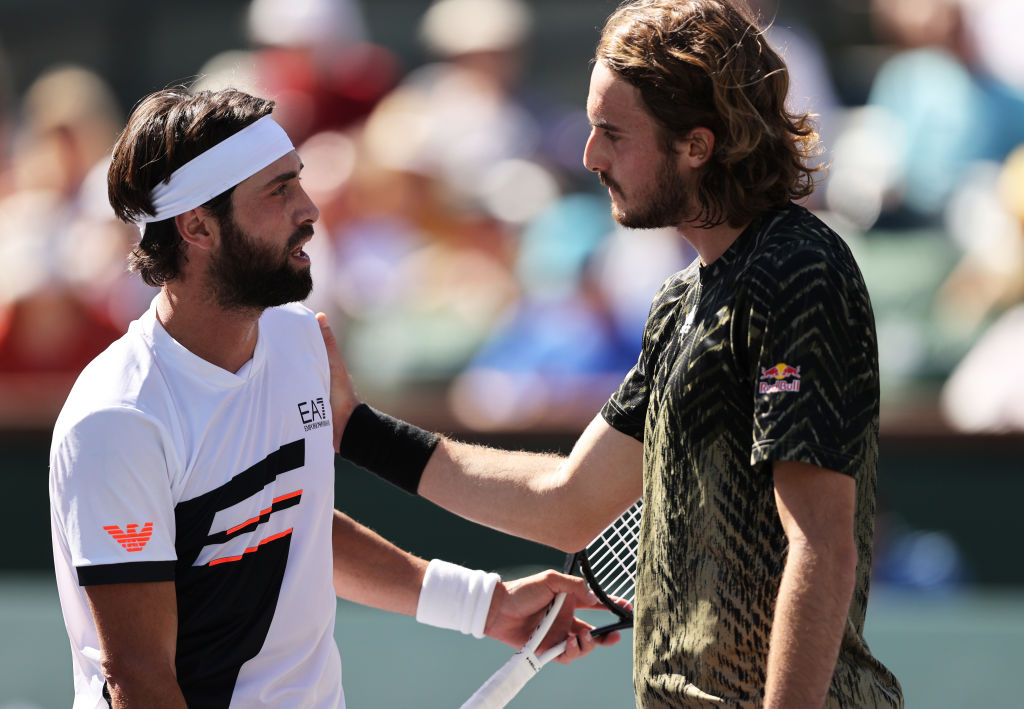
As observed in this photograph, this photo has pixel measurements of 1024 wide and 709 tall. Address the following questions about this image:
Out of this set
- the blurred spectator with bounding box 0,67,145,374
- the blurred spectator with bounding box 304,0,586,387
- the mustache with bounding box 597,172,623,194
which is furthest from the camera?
the blurred spectator with bounding box 0,67,145,374

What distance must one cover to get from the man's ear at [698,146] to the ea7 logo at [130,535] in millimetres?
1077

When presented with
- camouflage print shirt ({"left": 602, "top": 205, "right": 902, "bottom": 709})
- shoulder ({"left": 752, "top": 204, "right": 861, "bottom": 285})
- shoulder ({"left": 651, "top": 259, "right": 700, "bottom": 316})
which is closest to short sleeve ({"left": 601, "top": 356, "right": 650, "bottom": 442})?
shoulder ({"left": 651, "top": 259, "right": 700, "bottom": 316})

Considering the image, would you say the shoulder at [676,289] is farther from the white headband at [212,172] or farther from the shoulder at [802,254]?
the white headband at [212,172]

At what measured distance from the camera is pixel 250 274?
8.02ft

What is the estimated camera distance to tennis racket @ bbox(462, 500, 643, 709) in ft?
9.22

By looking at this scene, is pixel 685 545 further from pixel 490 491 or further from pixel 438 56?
pixel 438 56

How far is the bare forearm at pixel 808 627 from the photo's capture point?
1.99 m

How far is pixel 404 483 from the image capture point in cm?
292

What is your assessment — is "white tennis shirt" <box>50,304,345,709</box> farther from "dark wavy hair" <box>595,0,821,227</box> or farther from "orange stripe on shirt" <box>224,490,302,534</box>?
"dark wavy hair" <box>595,0,821,227</box>

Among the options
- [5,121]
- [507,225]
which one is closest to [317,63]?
[507,225]

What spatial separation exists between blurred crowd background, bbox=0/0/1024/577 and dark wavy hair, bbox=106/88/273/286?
116 inches

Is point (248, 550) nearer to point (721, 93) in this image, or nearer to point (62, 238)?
point (721, 93)

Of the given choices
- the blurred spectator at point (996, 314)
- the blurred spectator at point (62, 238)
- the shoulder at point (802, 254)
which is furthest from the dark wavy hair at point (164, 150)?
the blurred spectator at point (62, 238)

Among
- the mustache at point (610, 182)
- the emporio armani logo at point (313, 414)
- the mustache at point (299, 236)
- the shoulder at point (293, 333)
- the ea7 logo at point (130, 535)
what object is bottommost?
the emporio armani logo at point (313, 414)
